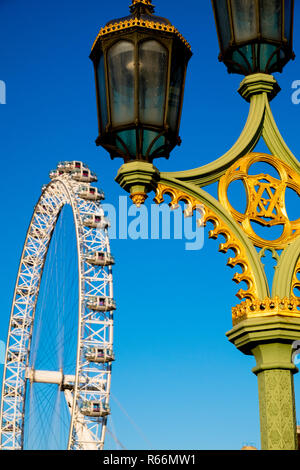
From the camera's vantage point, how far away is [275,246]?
5.57 metres

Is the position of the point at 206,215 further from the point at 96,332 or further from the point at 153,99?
the point at 96,332

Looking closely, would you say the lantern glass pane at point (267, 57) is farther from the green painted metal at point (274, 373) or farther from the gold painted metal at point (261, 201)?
the green painted metal at point (274, 373)

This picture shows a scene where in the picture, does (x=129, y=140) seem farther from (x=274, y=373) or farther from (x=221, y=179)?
(x=274, y=373)

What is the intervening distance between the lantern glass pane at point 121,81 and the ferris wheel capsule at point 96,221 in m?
38.7

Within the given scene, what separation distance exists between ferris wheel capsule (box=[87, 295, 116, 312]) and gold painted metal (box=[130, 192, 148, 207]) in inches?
1444

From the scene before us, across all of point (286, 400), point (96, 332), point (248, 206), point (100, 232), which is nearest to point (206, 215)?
point (248, 206)

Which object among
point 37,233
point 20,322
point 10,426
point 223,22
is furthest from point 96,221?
point 223,22

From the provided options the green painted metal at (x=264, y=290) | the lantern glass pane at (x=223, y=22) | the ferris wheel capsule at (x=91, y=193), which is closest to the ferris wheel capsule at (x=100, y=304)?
the ferris wheel capsule at (x=91, y=193)

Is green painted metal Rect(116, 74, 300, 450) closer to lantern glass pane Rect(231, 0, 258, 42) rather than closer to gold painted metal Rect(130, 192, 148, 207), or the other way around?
gold painted metal Rect(130, 192, 148, 207)

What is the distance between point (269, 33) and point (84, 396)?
3627 cm

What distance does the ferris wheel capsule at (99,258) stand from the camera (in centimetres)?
4347

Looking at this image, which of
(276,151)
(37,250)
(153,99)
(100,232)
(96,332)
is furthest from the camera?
(37,250)

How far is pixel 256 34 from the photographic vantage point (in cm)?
606

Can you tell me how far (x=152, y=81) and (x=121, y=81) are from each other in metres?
0.19
